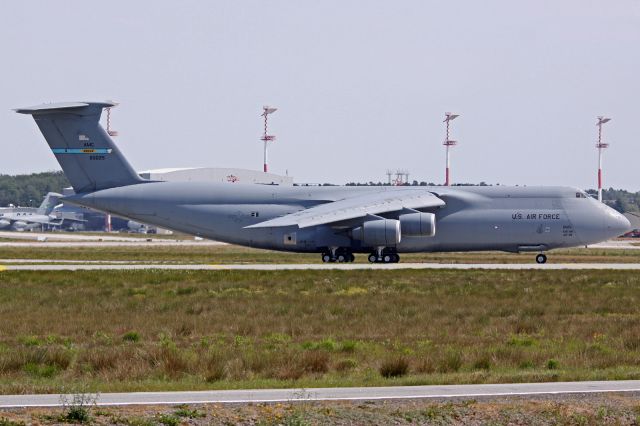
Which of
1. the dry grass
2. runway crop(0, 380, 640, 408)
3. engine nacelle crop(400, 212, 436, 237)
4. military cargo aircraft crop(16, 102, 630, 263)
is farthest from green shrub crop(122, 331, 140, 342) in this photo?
engine nacelle crop(400, 212, 436, 237)

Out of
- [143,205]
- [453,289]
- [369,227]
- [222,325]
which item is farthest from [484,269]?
[222,325]

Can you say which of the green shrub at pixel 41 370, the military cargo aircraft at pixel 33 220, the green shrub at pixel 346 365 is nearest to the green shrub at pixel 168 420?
the green shrub at pixel 41 370

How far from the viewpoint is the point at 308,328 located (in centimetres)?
2367

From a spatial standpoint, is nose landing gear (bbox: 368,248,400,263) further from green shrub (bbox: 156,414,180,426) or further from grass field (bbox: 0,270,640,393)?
green shrub (bbox: 156,414,180,426)

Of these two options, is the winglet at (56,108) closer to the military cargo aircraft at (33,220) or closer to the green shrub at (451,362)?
the green shrub at (451,362)

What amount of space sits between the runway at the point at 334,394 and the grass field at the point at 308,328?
27.7 inches

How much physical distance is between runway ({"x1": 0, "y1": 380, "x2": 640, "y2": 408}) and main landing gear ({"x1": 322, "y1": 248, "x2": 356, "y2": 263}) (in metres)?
33.8

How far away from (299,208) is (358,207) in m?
3.27

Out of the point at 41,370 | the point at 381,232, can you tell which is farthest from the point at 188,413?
the point at 381,232

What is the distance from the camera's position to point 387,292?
1259 inches

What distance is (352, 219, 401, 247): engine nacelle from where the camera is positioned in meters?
46.5

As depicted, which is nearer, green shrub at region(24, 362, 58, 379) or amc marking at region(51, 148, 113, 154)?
green shrub at region(24, 362, 58, 379)

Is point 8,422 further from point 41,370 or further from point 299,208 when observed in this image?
point 299,208

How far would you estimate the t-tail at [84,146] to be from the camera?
48.4 m
